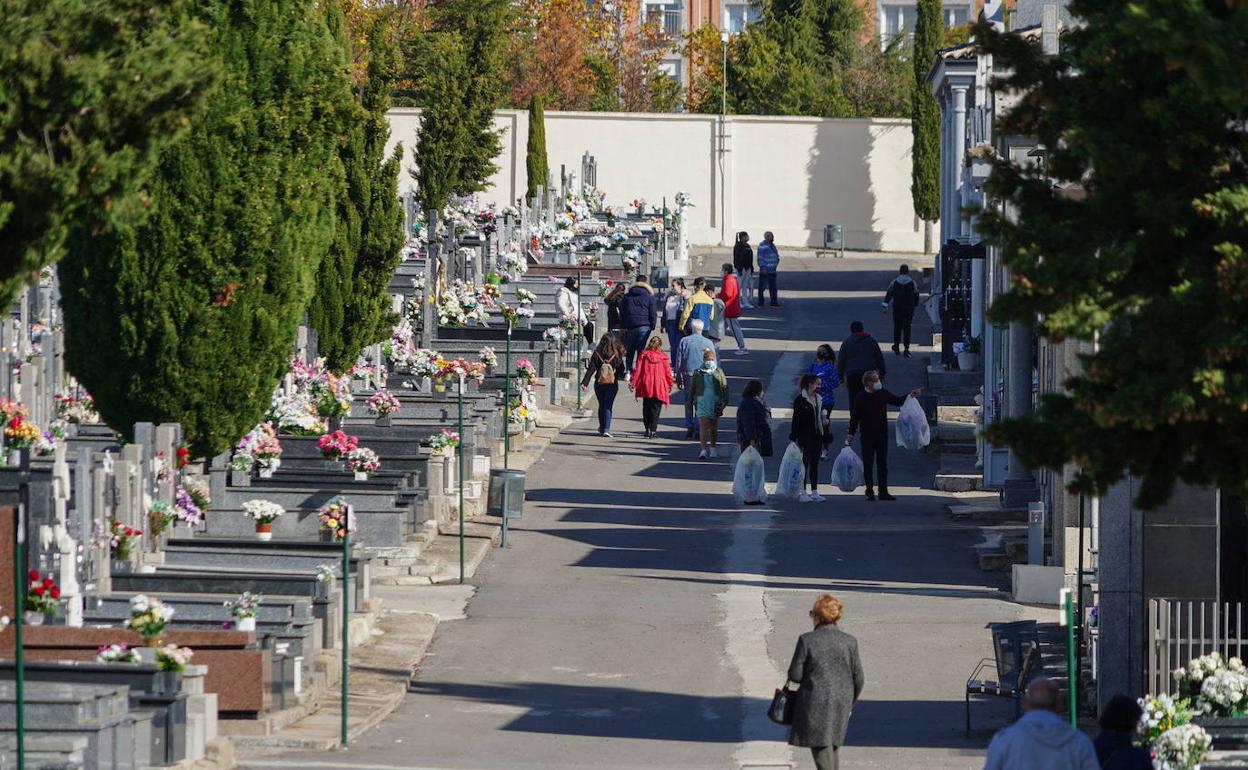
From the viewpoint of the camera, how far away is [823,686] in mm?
11828

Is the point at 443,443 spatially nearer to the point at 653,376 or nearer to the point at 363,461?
the point at 363,461

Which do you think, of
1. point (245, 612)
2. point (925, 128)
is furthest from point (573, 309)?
point (925, 128)

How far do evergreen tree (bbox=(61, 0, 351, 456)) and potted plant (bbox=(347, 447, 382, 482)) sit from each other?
6.30ft

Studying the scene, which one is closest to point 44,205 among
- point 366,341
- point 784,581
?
point 784,581

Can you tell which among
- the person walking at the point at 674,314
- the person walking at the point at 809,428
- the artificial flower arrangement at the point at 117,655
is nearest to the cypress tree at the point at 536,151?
the person walking at the point at 674,314

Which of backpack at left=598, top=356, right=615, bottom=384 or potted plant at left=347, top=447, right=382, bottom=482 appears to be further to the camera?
backpack at left=598, top=356, right=615, bottom=384

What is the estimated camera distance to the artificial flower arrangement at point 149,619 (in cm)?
1328

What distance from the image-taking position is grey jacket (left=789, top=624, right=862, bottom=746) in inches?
464

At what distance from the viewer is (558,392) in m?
31.2

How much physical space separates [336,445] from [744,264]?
22988mm

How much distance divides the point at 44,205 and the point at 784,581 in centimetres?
1104

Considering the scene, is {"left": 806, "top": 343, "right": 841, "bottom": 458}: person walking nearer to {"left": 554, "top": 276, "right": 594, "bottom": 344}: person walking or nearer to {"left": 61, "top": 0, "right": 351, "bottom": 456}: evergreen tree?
{"left": 554, "top": 276, "right": 594, "bottom": 344}: person walking

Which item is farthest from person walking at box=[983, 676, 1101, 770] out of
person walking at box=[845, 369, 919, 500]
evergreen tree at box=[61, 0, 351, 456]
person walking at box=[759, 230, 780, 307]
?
person walking at box=[759, 230, 780, 307]

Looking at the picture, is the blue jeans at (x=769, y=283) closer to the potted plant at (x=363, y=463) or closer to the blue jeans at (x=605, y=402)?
the blue jeans at (x=605, y=402)
